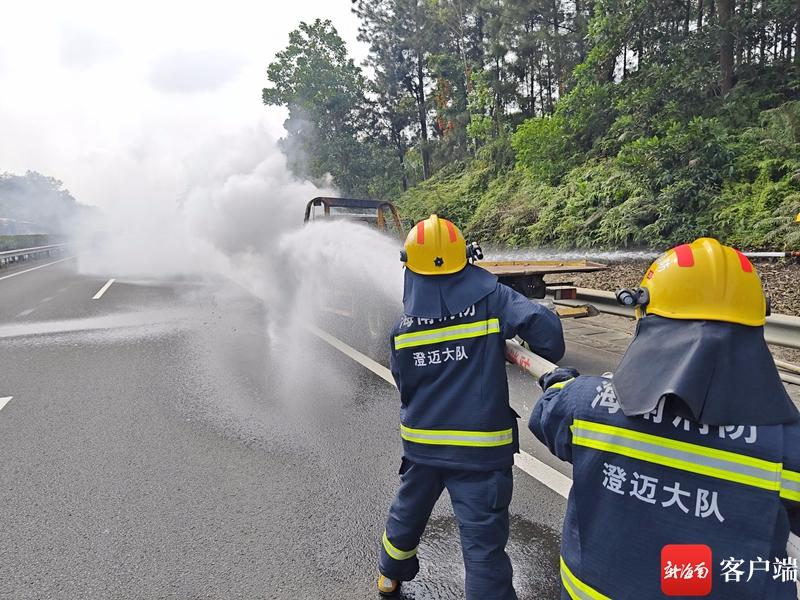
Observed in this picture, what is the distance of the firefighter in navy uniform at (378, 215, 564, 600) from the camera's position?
2.14 metres

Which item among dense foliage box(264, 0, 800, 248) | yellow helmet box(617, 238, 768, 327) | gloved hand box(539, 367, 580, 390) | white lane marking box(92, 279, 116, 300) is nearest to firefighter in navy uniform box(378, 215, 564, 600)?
gloved hand box(539, 367, 580, 390)

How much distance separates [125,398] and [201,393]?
29.1 inches

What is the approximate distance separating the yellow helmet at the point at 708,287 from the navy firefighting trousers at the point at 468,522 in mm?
1144

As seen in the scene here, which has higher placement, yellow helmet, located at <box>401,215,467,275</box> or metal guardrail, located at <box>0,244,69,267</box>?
yellow helmet, located at <box>401,215,467,275</box>

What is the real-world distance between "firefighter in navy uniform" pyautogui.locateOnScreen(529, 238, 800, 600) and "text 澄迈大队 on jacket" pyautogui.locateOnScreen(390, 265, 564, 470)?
0.76 meters

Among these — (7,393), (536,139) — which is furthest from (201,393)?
(536,139)

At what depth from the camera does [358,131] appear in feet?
116

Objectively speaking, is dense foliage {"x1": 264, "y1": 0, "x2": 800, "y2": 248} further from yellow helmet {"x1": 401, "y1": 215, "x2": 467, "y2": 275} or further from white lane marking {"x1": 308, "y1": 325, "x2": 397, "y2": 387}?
yellow helmet {"x1": 401, "y1": 215, "x2": 467, "y2": 275}

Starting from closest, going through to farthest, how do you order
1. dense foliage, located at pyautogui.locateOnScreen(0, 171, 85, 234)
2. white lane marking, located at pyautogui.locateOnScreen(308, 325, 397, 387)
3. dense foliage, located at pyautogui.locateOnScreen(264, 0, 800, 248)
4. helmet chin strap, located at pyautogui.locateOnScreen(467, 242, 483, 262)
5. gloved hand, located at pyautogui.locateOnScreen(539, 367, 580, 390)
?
gloved hand, located at pyautogui.locateOnScreen(539, 367, 580, 390) → helmet chin strap, located at pyautogui.locateOnScreen(467, 242, 483, 262) → white lane marking, located at pyautogui.locateOnScreen(308, 325, 397, 387) → dense foliage, located at pyautogui.locateOnScreen(264, 0, 800, 248) → dense foliage, located at pyautogui.locateOnScreen(0, 171, 85, 234)

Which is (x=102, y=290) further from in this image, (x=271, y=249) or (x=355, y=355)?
(x=355, y=355)

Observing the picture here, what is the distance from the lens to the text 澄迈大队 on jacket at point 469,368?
7.16ft

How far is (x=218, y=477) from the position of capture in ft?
12.1

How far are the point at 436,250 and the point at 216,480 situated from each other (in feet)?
8.03

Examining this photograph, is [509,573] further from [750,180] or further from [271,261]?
[750,180]
